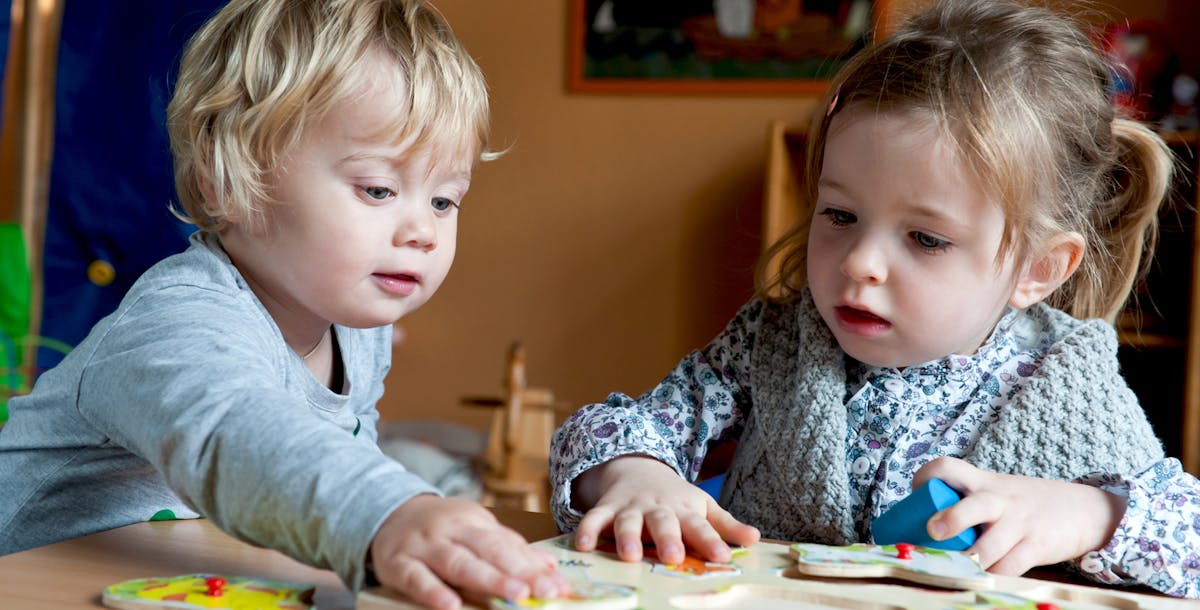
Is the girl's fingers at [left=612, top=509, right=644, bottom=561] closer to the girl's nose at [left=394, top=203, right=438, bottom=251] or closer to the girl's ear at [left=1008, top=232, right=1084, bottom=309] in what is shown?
the girl's nose at [left=394, top=203, right=438, bottom=251]

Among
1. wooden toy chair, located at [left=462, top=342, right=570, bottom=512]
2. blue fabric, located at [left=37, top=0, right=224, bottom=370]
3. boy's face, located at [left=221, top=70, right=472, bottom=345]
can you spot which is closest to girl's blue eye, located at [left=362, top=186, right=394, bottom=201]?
boy's face, located at [left=221, top=70, right=472, bottom=345]

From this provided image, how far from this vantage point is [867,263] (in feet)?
2.56

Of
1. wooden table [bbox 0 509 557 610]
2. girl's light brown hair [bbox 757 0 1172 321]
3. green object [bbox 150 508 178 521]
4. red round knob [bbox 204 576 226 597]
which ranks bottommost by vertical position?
green object [bbox 150 508 178 521]

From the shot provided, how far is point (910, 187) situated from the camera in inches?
30.8

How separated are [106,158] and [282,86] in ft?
4.14

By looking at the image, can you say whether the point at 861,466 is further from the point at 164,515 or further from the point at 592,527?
the point at 164,515

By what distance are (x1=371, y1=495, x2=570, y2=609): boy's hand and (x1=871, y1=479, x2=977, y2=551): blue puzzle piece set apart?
0.85ft

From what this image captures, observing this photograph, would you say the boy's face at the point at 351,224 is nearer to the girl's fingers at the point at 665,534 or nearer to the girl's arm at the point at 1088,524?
the girl's fingers at the point at 665,534

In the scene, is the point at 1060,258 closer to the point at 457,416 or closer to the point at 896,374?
the point at 896,374

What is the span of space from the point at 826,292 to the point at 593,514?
0.27m

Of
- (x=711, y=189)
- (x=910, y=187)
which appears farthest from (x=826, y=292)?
(x=711, y=189)

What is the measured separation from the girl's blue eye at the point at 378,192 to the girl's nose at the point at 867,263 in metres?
0.32

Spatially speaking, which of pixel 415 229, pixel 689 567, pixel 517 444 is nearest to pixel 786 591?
pixel 689 567

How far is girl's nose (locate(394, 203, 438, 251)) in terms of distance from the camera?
0.80m
